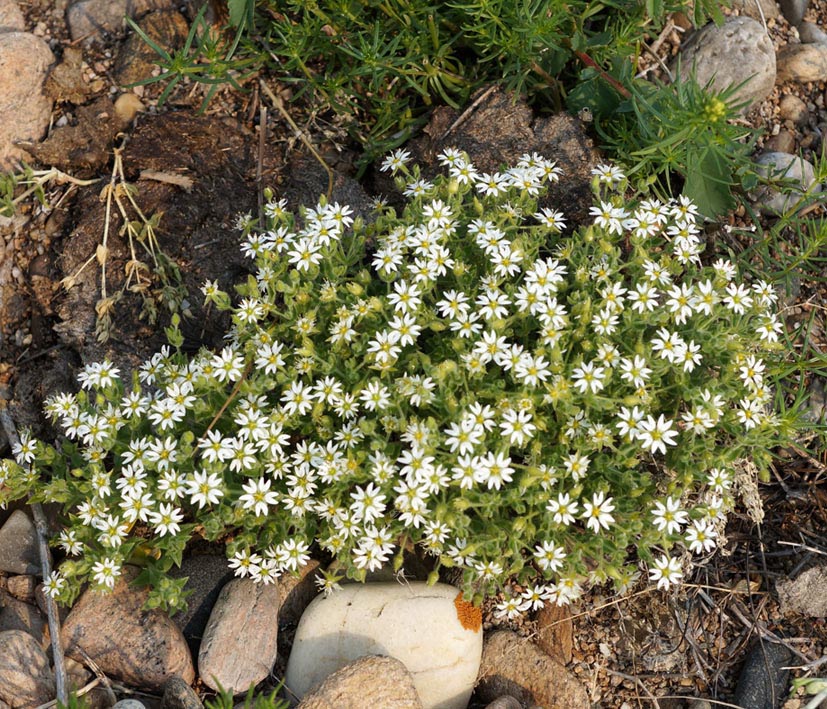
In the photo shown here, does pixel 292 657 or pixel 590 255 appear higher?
pixel 590 255

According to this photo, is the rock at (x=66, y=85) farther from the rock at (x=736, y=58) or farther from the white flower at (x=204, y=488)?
the rock at (x=736, y=58)

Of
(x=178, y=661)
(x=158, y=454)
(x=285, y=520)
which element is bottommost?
(x=178, y=661)

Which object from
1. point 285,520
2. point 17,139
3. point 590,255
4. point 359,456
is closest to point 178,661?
point 285,520

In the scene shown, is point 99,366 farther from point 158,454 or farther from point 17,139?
point 17,139

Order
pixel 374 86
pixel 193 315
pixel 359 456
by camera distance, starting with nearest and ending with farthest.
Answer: pixel 359 456 < pixel 193 315 < pixel 374 86

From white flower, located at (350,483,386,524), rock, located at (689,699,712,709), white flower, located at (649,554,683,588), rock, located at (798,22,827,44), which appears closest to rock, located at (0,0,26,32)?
white flower, located at (350,483,386,524)

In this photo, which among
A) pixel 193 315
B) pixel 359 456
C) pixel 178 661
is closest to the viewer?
pixel 359 456

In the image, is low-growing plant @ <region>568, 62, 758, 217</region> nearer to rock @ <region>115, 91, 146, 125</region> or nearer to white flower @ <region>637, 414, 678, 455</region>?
white flower @ <region>637, 414, 678, 455</region>

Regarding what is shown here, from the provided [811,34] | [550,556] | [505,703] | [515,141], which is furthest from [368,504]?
[811,34]
